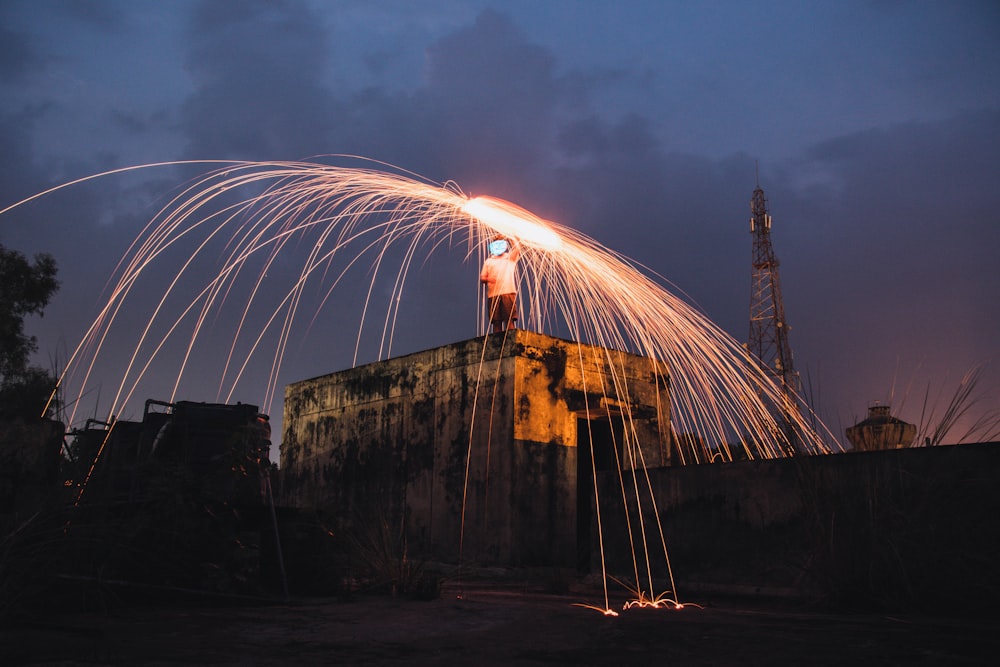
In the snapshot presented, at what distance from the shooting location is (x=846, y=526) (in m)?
4.88

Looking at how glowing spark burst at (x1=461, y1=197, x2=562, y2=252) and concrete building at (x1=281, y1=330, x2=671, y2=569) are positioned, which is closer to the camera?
glowing spark burst at (x1=461, y1=197, x2=562, y2=252)

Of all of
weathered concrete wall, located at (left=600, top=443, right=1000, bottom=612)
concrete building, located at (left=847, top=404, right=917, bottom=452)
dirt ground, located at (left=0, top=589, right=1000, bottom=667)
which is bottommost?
dirt ground, located at (left=0, top=589, right=1000, bottom=667)

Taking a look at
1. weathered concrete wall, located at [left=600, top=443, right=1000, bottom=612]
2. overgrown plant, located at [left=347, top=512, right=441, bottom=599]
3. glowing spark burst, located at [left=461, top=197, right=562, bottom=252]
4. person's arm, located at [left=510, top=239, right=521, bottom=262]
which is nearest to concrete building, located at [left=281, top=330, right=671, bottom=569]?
person's arm, located at [left=510, top=239, right=521, bottom=262]

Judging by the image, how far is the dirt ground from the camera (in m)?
2.95

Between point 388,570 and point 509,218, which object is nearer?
point 388,570

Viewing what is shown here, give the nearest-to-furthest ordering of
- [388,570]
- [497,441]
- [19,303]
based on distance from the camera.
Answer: [388,570]
[497,441]
[19,303]

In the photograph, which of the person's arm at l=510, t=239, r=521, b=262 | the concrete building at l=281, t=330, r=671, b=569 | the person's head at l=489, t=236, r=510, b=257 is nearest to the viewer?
the concrete building at l=281, t=330, r=671, b=569

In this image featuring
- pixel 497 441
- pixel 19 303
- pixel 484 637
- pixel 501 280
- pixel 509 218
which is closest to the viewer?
pixel 484 637

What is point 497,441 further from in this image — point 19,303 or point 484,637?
point 19,303

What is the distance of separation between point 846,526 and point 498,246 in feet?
20.3

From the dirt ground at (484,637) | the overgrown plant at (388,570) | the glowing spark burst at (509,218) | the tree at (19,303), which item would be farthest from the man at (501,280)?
the tree at (19,303)

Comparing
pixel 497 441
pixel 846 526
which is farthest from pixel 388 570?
pixel 497 441

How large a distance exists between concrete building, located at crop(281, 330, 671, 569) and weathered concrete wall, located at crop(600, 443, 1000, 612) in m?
2.41

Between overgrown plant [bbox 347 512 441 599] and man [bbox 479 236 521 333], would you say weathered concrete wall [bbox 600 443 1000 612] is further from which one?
man [bbox 479 236 521 333]
